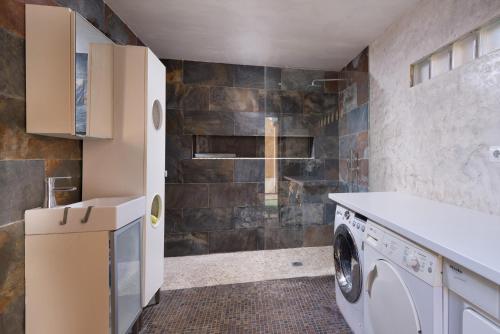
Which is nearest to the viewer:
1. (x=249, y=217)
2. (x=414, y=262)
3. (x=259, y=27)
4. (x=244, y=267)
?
(x=414, y=262)

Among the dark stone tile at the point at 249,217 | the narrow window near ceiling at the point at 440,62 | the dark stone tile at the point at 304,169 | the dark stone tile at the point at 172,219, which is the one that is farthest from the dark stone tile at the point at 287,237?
the narrow window near ceiling at the point at 440,62

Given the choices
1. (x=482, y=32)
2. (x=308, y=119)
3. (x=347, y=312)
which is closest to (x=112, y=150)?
(x=347, y=312)

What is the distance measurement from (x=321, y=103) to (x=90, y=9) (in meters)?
2.58

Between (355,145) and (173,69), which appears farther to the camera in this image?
(173,69)

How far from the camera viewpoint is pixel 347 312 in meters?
1.68

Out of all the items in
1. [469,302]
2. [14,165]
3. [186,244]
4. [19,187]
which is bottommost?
[186,244]

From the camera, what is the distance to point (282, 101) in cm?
300

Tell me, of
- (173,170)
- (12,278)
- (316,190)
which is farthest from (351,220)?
(173,170)

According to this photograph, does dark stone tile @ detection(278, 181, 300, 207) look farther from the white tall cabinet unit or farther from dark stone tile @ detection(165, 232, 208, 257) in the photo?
the white tall cabinet unit

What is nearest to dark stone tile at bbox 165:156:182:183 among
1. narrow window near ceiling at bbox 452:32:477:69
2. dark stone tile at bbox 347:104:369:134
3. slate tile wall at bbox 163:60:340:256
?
slate tile wall at bbox 163:60:340:256

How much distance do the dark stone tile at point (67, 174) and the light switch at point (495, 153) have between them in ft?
8.50

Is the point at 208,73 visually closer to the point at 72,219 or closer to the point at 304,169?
the point at 304,169

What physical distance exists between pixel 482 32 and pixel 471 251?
56.9 inches

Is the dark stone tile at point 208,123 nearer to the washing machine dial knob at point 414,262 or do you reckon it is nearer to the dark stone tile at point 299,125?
the dark stone tile at point 299,125
